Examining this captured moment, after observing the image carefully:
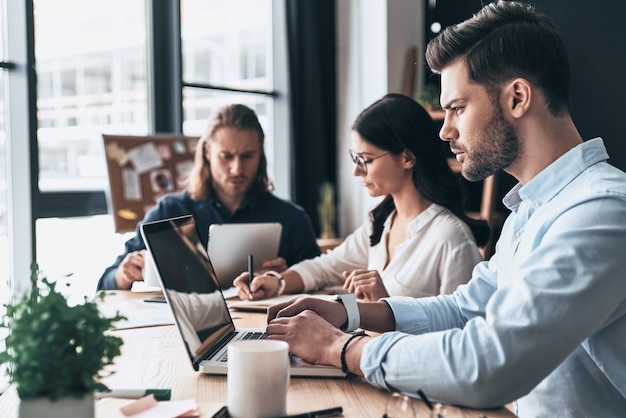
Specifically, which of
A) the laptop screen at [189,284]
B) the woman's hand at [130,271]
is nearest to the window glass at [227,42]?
the woman's hand at [130,271]

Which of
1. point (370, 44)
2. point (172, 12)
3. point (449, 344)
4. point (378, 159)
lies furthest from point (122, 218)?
point (449, 344)

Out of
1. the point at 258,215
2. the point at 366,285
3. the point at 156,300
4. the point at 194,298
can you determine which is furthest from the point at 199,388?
the point at 258,215

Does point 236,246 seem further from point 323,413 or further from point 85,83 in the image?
point 85,83

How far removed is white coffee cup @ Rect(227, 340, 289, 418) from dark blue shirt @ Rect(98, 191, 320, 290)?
1715 mm

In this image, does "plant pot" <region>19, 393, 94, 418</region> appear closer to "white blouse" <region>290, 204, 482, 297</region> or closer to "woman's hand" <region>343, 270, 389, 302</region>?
"woman's hand" <region>343, 270, 389, 302</region>

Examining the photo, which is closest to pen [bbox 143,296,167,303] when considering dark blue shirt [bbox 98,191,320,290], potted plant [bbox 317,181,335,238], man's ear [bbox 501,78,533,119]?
dark blue shirt [bbox 98,191,320,290]

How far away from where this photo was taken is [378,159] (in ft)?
7.34

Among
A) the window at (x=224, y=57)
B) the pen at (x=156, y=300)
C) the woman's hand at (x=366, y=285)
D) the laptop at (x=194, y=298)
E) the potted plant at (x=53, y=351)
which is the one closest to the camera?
the potted plant at (x=53, y=351)

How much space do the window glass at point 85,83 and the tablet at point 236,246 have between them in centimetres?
125

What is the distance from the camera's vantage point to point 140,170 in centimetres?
332

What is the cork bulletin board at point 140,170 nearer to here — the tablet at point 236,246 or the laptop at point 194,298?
the tablet at point 236,246

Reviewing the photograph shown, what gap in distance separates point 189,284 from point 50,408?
543 mm

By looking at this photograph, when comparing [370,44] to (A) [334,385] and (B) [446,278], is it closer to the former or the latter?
(B) [446,278]

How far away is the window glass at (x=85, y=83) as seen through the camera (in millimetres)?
3215
